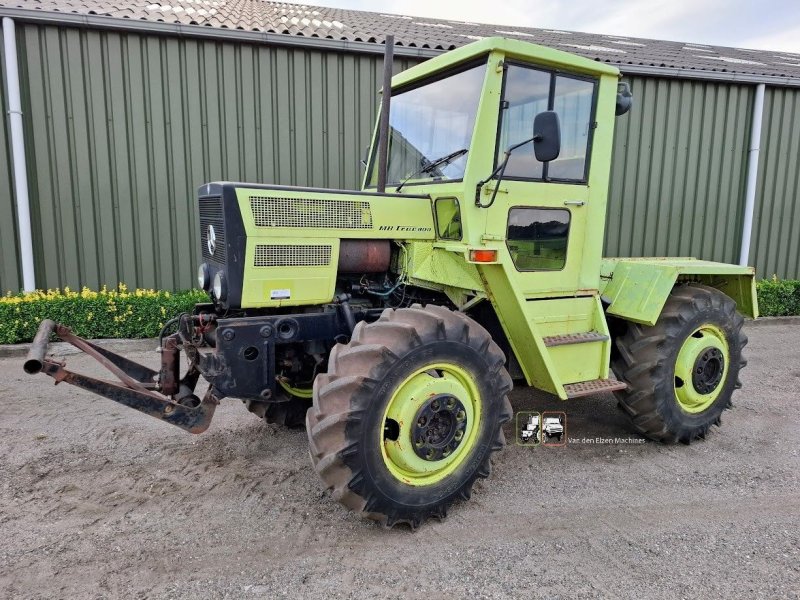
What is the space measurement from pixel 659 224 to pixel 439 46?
189 inches

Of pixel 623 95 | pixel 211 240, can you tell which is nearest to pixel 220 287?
pixel 211 240

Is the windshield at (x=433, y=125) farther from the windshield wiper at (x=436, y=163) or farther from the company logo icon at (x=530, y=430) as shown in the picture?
the company logo icon at (x=530, y=430)

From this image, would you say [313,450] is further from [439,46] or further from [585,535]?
[439,46]

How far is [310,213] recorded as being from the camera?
3436 mm

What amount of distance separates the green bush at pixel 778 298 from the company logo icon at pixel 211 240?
28.9ft

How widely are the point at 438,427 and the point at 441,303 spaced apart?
3.82ft

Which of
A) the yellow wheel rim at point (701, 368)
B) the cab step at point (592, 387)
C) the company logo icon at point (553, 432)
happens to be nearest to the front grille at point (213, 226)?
the cab step at point (592, 387)

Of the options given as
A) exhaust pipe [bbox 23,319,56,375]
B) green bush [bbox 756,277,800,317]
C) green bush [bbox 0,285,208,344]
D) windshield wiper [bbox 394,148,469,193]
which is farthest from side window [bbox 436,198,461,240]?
green bush [bbox 756,277,800,317]

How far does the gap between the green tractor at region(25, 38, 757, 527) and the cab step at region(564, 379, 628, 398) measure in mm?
23

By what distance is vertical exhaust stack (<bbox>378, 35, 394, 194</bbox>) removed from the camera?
3664mm

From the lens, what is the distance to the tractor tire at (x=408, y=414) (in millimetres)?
2949

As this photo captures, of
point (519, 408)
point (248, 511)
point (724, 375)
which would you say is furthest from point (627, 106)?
point (248, 511)

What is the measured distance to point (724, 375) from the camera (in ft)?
14.8

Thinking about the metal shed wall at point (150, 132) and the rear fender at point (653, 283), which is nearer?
the rear fender at point (653, 283)
